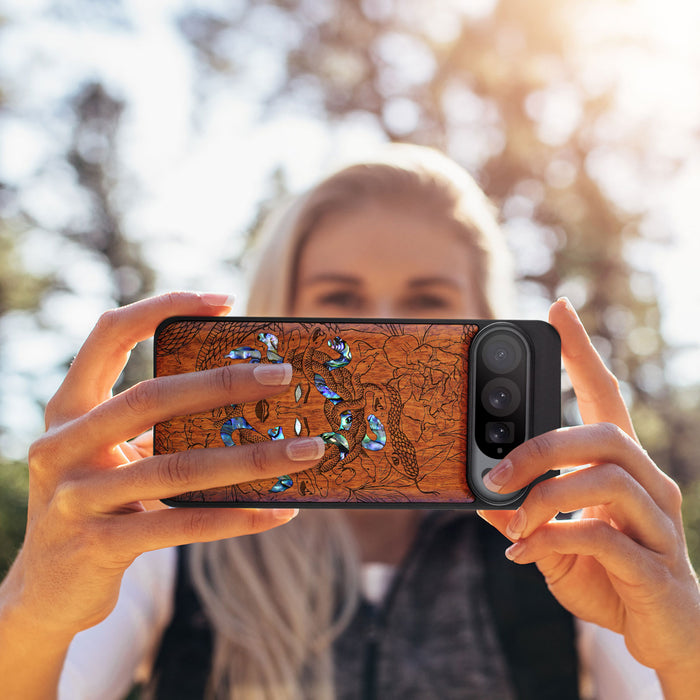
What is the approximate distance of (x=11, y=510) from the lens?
Result: 7.47 m

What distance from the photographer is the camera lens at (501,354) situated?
4.83 feet

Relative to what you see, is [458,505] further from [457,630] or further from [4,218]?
[4,218]

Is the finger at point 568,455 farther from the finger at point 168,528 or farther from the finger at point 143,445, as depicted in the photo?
the finger at point 143,445

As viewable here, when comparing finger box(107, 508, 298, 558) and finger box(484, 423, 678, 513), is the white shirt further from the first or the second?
finger box(484, 423, 678, 513)

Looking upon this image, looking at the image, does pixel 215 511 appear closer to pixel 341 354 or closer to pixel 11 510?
pixel 341 354

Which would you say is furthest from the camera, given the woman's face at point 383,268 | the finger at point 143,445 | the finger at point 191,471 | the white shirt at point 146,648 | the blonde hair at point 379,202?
the blonde hair at point 379,202

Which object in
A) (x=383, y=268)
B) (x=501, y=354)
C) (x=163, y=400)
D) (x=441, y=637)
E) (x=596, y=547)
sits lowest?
(x=441, y=637)

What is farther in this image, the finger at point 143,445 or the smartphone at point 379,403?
the finger at point 143,445

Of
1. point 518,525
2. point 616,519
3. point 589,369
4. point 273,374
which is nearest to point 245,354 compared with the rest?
point 273,374

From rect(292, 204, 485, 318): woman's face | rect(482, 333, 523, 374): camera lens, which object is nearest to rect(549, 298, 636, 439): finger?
rect(482, 333, 523, 374): camera lens

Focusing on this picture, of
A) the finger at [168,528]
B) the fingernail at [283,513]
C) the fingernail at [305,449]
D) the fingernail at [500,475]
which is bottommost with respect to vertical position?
the finger at [168,528]

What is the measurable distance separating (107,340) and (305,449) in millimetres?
544

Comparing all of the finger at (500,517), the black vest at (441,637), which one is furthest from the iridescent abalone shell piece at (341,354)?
the black vest at (441,637)

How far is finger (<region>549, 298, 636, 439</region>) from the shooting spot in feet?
4.75
